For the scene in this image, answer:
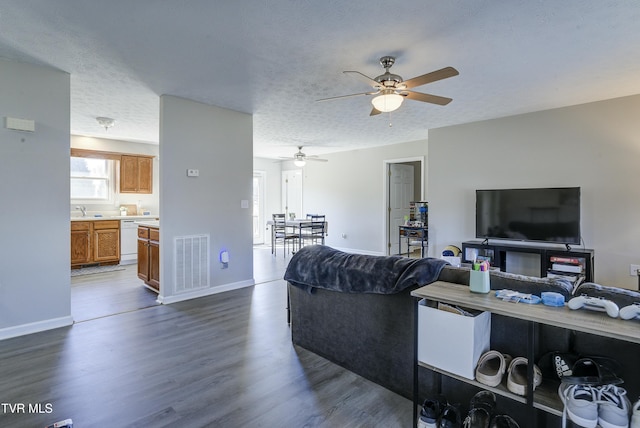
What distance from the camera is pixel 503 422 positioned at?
1.55m

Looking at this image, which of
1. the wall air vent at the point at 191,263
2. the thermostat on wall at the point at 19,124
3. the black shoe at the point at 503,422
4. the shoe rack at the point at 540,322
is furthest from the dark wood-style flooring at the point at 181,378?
the thermostat on wall at the point at 19,124

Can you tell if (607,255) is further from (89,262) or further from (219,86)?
(89,262)

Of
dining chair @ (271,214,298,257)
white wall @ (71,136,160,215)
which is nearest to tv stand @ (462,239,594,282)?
dining chair @ (271,214,298,257)

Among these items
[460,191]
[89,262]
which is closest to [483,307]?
[460,191]

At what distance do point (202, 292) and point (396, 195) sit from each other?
491 cm

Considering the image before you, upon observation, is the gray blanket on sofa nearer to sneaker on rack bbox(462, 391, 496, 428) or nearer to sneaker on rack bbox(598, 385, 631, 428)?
sneaker on rack bbox(462, 391, 496, 428)

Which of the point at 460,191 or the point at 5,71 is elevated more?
the point at 5,71

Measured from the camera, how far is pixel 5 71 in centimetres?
292

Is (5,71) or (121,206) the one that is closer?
(5,71)

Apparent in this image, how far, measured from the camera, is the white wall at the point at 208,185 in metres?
3.91

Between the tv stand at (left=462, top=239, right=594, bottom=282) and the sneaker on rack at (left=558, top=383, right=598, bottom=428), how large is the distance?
2.45 m

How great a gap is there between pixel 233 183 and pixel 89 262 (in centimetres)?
350

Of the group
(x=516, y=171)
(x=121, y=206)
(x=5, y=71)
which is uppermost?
(x=5, y=71)

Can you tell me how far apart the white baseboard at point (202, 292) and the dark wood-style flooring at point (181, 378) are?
381mm
